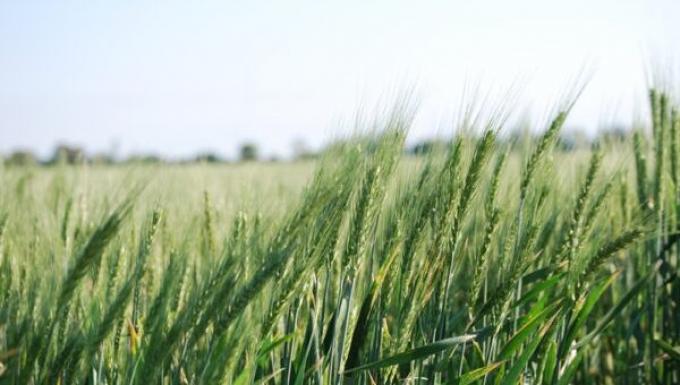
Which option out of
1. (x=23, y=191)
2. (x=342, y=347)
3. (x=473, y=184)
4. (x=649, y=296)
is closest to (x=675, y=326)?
(x=649, y=296)

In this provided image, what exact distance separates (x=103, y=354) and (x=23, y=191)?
6.56 feet

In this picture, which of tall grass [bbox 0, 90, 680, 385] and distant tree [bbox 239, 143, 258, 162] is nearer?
tall grass [bbox 0, 90, 680, 385]

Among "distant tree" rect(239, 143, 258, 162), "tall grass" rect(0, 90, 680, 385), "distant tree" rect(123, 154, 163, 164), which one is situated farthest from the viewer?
"distant tree" rect(239, 143, 258, 162)

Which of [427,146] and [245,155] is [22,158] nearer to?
[245,155]

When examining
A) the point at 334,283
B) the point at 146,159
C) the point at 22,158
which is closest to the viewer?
the point at 334,283

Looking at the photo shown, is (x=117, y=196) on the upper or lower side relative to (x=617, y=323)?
upper

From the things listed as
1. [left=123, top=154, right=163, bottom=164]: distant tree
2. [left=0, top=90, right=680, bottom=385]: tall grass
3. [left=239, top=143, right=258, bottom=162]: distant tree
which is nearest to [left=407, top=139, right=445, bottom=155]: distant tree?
[left=0, top=90, right=680, bottom=385]: tall grass

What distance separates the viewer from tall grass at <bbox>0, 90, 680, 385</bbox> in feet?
3.62

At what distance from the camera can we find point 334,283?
60.1 inches

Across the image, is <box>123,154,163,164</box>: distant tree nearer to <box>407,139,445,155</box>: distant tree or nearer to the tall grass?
the tall grass

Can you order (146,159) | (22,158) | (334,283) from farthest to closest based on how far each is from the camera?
1. (22,158)
2. (146,159)
3. (334,283)

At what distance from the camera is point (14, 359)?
1.06 m

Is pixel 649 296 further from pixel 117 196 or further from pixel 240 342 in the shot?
pixel 117 196

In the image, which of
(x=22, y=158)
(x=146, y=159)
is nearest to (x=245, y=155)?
(x=22, y=158)
